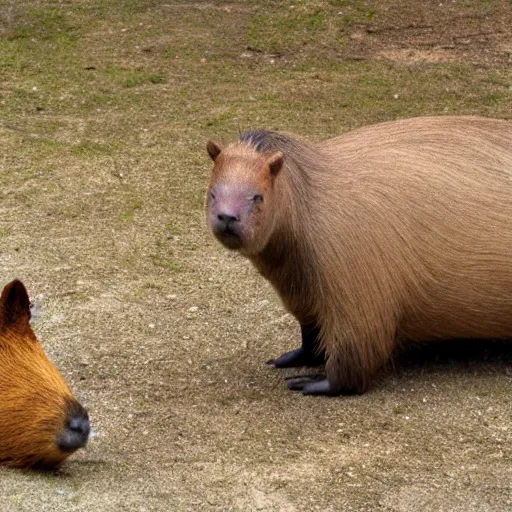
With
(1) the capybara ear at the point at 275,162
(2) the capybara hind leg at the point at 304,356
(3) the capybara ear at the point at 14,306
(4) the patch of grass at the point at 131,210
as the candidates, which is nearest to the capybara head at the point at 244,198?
(1) the capybara ear at the point at 275,162

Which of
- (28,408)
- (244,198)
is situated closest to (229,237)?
(244,198)

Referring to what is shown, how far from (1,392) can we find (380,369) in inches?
79.7

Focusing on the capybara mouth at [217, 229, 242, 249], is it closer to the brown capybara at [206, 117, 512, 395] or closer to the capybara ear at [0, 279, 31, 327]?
the brown capybara at [206, 117, 512, 395]

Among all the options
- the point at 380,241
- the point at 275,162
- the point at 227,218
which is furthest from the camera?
the point at 380,241

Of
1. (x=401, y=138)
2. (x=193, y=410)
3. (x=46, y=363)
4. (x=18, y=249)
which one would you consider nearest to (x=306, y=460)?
(x=193, y=410)

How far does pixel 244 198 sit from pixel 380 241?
28.5 inches

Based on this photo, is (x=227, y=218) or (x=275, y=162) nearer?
(x=227, y=218)

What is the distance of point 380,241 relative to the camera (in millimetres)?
5512

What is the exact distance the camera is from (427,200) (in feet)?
18.4

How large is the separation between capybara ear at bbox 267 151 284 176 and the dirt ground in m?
1.09

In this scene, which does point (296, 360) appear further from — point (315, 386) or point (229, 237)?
point (229, 237)

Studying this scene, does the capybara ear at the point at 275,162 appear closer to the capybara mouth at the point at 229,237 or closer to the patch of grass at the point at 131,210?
the capybara mouth at the point at 229,237

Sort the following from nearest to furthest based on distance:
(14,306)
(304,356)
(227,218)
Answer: (14,306) → (227,218) → (304,356)

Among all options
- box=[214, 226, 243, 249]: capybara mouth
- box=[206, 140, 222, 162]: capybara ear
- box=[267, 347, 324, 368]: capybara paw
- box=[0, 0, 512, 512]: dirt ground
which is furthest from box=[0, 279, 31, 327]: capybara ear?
box=[267, 347, 324, 368]: capybara paw
